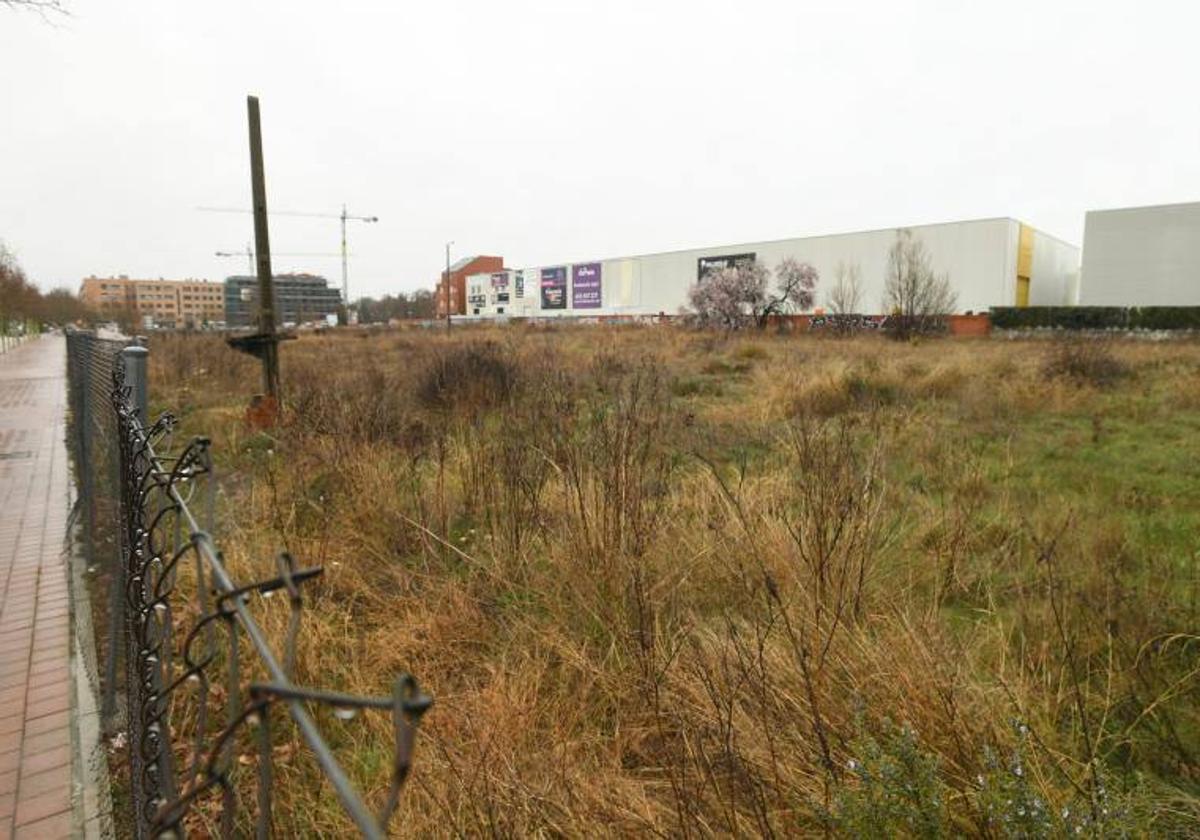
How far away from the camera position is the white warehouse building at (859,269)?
42.2 metres

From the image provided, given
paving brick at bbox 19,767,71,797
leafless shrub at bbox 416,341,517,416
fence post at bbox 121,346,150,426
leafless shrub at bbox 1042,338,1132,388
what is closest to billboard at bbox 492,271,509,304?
leafless shrub at bbox 1042,338,1132,388

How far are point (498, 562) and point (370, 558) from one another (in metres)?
0.95

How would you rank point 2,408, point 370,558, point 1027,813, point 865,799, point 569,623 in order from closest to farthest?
point 1027,813
point 865,799
point 569,623
point 370,558
point 2,408

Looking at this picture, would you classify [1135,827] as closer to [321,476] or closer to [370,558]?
[370,558]

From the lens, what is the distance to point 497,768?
217cm

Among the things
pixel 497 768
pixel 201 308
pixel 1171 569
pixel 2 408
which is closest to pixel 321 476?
pixel 497 768

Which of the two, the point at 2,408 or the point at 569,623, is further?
the point at 2,408

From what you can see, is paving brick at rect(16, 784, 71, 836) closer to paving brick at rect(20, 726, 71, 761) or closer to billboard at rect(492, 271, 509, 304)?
paving brick at rect(20, 726, 71, 761)

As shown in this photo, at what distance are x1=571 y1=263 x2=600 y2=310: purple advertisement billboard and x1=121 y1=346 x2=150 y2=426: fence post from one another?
227 ft

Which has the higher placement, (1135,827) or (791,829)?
(1135,827)

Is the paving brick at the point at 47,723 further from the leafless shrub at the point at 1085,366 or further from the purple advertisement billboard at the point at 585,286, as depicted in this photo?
the purple advertisement billboard at the point at 585,286

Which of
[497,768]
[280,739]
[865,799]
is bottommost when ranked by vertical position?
[280,739]

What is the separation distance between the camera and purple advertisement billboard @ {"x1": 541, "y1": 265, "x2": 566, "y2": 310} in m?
75.5

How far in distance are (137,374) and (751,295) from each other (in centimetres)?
4299
